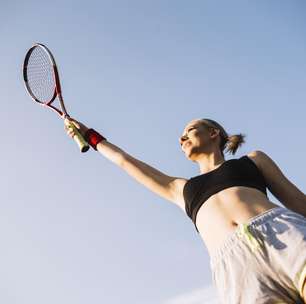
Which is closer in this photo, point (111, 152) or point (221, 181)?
point (221, 181)

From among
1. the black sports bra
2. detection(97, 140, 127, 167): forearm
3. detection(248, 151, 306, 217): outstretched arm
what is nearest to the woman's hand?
detection(97, 140, 127, 167): forearm

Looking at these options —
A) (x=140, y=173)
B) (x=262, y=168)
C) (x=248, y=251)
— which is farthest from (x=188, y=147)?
(x=248, y=251)

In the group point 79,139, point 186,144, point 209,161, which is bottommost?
point 209,161

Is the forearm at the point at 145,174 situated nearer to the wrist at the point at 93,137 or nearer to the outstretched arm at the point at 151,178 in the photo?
the outstretched arm at the point at 151,178

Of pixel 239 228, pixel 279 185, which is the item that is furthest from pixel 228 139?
pixel 239 228

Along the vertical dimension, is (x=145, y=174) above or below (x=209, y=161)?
above

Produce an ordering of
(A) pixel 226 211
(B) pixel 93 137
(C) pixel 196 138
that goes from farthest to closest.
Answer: (B) pixel 93 137, (C) pixel 196 138, (A) pixel 226 211

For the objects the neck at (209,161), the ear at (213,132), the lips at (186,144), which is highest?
the ear at (213,132)

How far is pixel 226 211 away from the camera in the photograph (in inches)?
152

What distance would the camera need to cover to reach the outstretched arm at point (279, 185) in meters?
4.10

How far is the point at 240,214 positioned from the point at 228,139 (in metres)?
1.75

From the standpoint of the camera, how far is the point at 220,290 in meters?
3.62

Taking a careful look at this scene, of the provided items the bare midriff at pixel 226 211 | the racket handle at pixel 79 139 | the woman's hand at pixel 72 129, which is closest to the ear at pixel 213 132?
the bare midriff at pixel 226 211

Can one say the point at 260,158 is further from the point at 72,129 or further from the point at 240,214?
the point at 72,129
